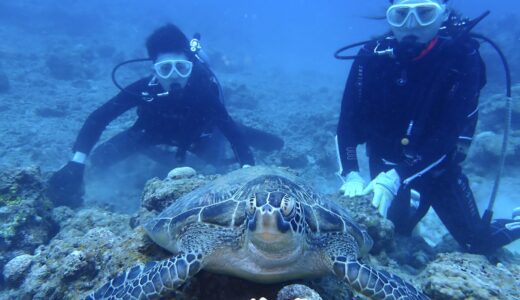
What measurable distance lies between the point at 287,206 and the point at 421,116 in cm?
353

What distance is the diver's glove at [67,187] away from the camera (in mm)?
6254

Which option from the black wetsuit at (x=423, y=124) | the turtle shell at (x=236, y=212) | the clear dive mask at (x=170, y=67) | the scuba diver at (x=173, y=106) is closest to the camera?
the turtle shell at (x=236, y=212)

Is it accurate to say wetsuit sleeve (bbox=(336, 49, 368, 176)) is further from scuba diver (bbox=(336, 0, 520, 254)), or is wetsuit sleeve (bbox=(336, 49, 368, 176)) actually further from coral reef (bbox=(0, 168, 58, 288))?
coral reef (bbox=(0, 168, 58, 288))

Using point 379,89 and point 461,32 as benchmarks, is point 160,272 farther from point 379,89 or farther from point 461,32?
point 461,32

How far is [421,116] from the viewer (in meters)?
4.74

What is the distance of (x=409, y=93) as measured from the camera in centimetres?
495

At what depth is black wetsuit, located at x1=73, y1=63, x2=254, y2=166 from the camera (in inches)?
282

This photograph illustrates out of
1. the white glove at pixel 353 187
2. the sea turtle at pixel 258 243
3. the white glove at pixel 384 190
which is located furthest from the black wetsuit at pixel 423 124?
the sea turtle at pixel 258 243

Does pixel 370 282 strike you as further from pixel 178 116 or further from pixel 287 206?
pixel 178 116

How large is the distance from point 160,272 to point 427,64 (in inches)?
178

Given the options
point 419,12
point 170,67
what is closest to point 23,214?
point 170,67

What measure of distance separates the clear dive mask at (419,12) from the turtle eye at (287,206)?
154 inches

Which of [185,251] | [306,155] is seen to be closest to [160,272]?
[185,251]

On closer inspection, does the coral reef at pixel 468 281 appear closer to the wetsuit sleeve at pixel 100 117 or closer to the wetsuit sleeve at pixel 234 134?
the wetsuit sleeve at pixel 234 134
